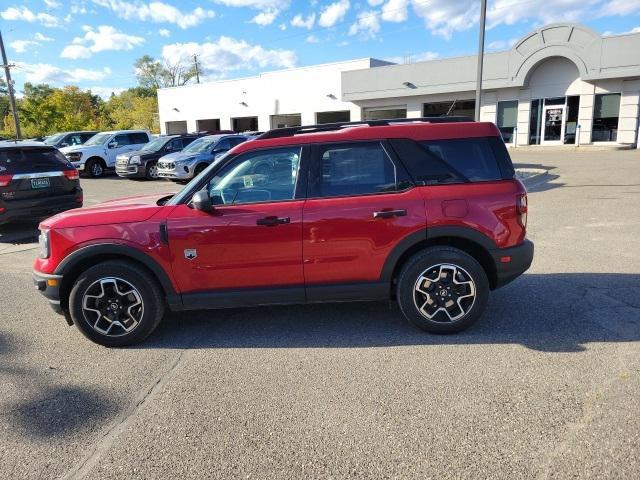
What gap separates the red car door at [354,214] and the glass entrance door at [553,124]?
2639cm

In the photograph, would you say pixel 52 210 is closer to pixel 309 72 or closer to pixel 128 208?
pixel 128 208

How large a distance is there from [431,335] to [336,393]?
1.25 m

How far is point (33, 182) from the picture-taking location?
8.71 meters

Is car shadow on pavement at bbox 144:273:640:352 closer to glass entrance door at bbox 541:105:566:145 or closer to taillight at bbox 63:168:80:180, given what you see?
taillight at bbox 63:168:80:180

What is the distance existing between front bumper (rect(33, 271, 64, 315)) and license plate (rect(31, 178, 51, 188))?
5.47 meters

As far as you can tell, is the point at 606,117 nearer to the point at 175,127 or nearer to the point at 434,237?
the point at 434,237

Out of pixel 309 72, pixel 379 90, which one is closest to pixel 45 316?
pixel 379 90

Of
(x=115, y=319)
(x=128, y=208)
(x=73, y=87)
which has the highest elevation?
(x=73, y=87)

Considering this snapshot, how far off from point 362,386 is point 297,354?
73cm

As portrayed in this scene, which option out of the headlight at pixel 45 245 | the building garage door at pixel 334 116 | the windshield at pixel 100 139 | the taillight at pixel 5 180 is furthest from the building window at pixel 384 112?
the headlight at pixel 45 245

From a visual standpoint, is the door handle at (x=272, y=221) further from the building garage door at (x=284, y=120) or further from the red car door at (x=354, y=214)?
the building garage door at (x=284, y=120)

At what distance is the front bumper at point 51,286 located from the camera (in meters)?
4.05

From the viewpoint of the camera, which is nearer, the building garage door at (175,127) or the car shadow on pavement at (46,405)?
the car shadow on pavement at (46,405)

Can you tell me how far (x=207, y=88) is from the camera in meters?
41.7
